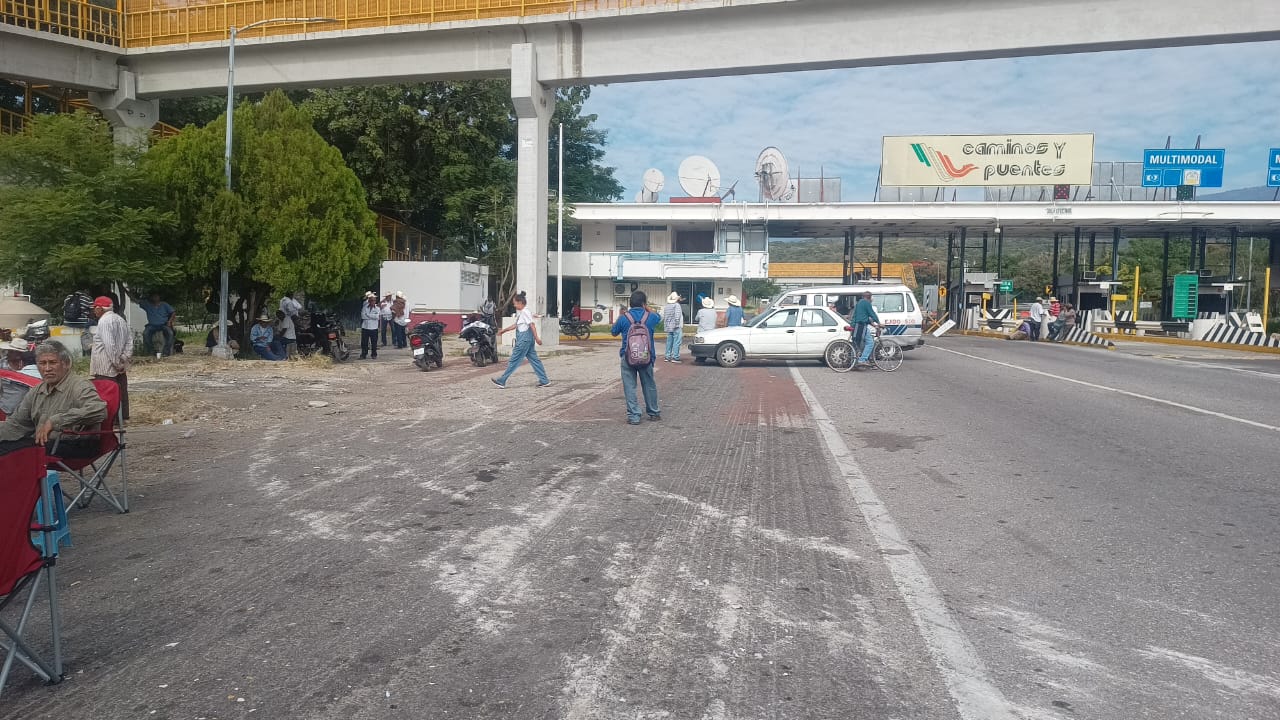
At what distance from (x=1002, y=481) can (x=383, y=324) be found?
71.1 feet

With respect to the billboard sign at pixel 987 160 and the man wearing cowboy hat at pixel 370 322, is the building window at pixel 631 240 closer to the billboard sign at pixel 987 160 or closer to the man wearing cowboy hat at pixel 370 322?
the billboard sign at pixel 987 160

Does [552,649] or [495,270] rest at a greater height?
[495,270]

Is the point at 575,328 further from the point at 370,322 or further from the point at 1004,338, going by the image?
the point at 1004,338

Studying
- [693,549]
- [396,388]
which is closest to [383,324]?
[396,388]

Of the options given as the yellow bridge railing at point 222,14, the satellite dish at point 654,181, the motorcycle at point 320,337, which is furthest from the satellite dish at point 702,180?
the motorcycle at point 320,337

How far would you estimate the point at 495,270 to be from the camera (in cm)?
3981

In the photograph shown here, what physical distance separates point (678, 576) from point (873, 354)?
14.7 m

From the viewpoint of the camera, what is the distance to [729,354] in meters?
19.5

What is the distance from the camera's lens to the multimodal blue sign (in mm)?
39625

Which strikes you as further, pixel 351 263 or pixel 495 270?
pixel 495 270

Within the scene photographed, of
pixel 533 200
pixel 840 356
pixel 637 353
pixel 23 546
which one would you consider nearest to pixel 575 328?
pixel 533 200

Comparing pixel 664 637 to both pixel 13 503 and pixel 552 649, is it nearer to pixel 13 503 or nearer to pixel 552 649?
pixel 552 649

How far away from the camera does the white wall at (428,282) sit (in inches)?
1241

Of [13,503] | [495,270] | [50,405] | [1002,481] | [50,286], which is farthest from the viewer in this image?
[495,270]
